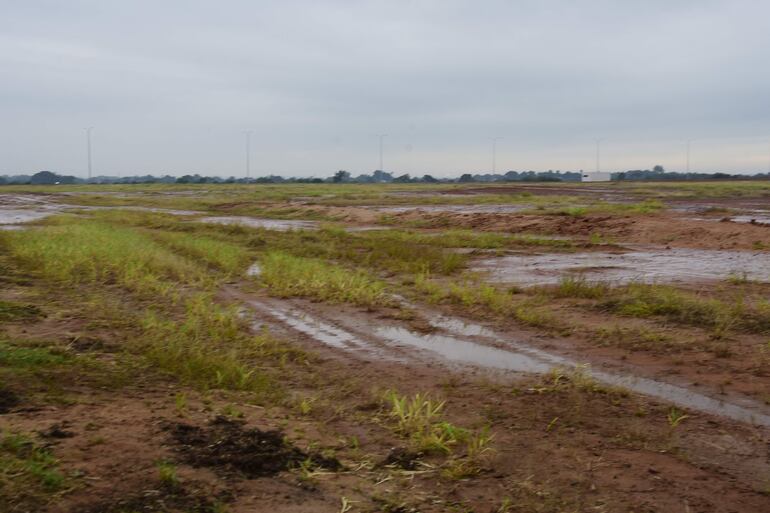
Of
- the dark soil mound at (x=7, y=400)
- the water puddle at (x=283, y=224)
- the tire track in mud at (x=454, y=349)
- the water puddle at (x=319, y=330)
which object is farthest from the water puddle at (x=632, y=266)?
the water puddle at (x=283, y=224)

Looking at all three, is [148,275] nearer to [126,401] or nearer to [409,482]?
[126,401]

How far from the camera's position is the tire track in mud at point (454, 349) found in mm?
6395

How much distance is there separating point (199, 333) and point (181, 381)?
6.78ft

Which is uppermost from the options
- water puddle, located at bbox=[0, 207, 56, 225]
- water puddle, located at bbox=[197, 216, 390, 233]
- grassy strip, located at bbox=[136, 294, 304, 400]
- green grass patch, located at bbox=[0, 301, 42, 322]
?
water puddle, located at bbox=[0, 207, 56, 225]

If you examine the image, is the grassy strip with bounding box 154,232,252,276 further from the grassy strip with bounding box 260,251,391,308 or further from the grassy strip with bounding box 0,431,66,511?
the grassy strip with bounding box 0,431,66,511

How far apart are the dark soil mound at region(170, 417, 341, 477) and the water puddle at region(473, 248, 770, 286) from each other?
9.04 m

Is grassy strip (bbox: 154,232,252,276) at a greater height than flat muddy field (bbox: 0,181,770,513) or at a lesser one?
greater

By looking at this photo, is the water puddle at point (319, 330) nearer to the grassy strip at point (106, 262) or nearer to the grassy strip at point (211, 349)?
the grassy strip at point (211, 349)

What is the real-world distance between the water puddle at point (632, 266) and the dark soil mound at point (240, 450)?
29.7ft

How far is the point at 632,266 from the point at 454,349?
29.9 feet

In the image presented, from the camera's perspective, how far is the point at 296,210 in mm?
38781

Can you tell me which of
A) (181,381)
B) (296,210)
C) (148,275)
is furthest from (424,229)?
(181,381)

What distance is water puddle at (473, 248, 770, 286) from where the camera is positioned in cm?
1398

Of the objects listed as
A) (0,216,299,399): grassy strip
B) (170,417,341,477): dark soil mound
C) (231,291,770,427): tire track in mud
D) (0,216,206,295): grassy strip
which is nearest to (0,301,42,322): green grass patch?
(0,216,299,399): grassy strip
